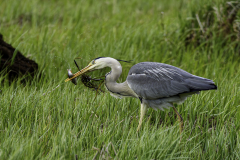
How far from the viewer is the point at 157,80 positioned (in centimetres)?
345

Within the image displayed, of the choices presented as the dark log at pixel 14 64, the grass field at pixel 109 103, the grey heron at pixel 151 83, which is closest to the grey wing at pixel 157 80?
the grey heron at pixel 151 83

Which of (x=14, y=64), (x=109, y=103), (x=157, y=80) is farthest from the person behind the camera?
(x=14, y=64)

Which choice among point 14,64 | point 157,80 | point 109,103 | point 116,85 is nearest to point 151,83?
point 157,80

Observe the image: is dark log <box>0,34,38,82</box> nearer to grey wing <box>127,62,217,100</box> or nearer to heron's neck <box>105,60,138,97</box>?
heron's neck <box>105,60,138,97</box>

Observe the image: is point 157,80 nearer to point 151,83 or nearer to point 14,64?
point 151,83

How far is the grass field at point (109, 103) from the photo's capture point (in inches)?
109

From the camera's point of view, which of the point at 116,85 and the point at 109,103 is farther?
the point at 109,103

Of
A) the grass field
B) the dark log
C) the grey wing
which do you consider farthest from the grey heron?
the dark log

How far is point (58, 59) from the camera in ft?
15.6

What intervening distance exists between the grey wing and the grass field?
331mm

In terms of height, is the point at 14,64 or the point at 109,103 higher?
the point at 14,64

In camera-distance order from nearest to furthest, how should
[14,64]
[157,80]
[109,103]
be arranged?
1. [157,80]
2. [109,103]
3. [14,64]

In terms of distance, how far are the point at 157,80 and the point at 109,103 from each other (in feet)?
2.21

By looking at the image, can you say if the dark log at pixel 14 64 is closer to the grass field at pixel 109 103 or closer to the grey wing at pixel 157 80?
the grass field at pixel 109 103
